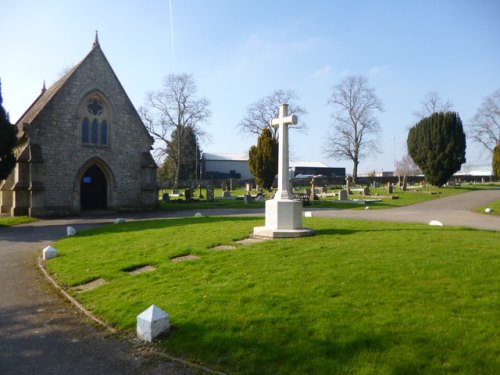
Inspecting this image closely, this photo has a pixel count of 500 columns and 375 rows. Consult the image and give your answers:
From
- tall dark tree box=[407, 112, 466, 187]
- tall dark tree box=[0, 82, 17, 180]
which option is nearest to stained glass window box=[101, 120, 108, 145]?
tall dark tree box=[0, 82, 17, 180]

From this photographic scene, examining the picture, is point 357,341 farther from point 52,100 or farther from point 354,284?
point 52,100

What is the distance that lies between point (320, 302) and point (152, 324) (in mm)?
2195

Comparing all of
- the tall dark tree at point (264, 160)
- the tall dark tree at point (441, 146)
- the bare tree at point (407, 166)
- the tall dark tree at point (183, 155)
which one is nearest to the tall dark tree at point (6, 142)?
the tall dark tree at point (264, 160)

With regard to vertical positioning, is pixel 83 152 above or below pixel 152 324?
above

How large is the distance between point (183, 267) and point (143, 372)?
359 centimetres

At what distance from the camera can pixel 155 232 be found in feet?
42.4

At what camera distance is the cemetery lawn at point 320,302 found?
395cm

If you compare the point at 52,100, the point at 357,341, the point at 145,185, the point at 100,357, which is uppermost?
the point at 52,100

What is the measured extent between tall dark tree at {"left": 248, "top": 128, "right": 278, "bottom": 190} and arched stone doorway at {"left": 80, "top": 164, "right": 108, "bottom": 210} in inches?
711

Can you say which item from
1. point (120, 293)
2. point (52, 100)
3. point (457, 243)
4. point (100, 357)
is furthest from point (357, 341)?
point (52, 100)

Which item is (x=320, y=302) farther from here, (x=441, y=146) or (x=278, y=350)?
(x=441, y=146)

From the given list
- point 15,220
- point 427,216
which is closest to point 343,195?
point 427,216

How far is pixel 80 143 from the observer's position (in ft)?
77.3

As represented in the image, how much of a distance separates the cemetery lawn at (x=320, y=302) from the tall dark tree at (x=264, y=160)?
100.0 ft
